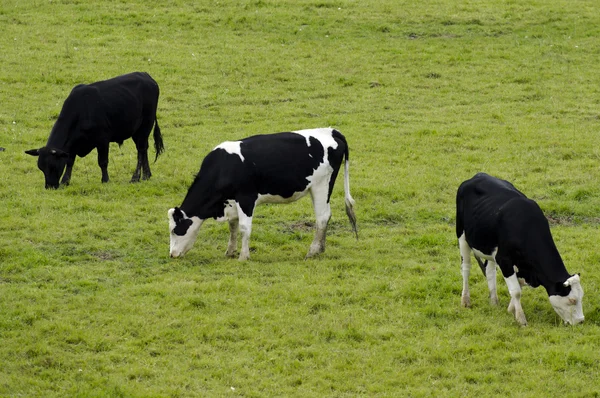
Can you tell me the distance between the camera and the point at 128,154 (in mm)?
22438

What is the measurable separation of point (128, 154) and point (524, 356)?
1324cm

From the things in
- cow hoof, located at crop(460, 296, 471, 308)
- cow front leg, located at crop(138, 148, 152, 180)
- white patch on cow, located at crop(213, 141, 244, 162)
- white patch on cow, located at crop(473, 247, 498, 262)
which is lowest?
cow front leg, located at crop(138, 148, 152, 180)

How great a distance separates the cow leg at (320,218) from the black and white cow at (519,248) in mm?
3224

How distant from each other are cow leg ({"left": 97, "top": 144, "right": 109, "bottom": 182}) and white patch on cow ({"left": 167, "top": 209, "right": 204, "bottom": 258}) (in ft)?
16.2

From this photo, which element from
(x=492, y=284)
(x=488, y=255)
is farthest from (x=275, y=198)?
(x=488, y=255)

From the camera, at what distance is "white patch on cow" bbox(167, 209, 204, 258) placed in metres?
15.2

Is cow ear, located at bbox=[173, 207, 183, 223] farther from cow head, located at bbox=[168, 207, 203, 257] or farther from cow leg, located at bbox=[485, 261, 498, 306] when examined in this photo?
cow leg, located at bbox=[485, 261, 498, 306]

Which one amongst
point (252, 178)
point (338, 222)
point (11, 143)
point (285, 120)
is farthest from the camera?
point (285, 120)

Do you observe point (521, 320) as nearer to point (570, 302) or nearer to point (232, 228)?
point (570, 302)

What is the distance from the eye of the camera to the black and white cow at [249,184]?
1513cm

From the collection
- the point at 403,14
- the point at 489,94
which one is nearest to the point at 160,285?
the point at 489,94

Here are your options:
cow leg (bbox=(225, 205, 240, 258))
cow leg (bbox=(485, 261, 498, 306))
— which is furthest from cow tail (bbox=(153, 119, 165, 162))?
cow leg (bbox=(485, 261, 498, 306))

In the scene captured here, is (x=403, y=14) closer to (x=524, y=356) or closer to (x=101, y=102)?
(x=101, y=102)

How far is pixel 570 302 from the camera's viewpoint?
479 inches
